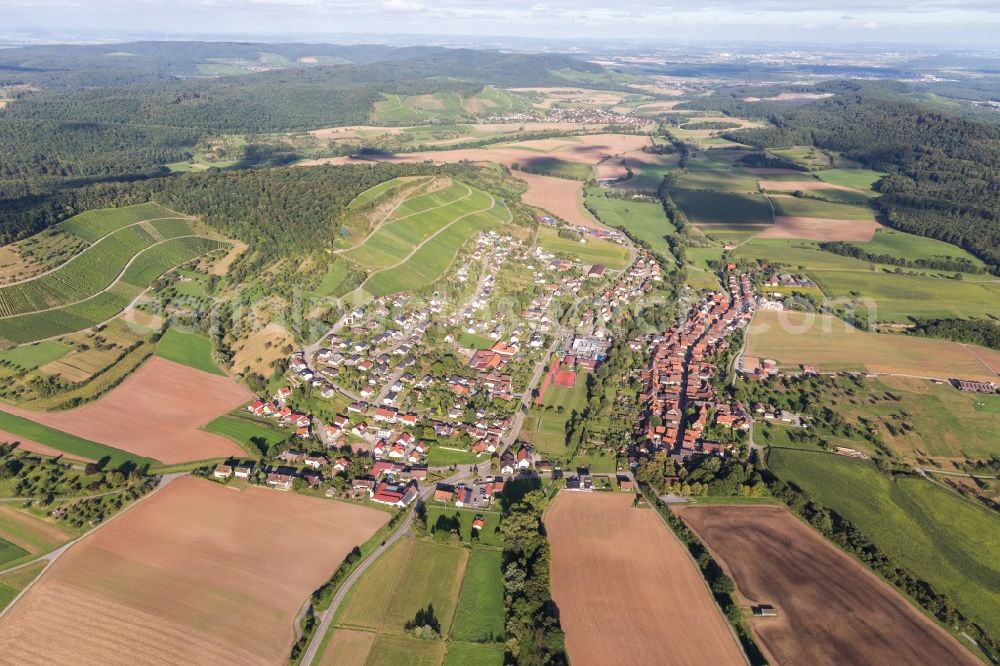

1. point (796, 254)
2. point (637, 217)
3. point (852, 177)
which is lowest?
point (796, 254)

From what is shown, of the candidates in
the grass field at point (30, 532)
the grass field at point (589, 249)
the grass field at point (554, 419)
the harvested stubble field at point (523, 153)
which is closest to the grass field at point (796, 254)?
the grass field at point (589, 249)

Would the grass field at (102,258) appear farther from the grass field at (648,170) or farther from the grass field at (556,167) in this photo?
the grass field at (648,170)

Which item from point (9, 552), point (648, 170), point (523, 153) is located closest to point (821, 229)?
point (648, 170)

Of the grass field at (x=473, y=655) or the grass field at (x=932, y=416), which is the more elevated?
the grass field at (x=932, y=416)

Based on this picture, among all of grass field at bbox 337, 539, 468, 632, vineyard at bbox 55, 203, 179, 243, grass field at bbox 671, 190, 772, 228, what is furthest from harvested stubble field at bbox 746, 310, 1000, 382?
vineyard at bbox 55, 203, 179, 243

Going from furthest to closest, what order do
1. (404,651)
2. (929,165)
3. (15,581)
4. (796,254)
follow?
(929,165), (796,254), (15,581), (404,651)

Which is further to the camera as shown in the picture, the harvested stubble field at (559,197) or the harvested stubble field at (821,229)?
the harvested stubble field at (559,197)

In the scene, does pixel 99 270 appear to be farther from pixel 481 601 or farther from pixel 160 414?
pixel 481 601
